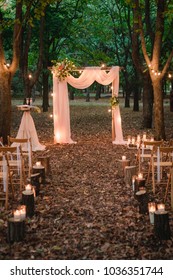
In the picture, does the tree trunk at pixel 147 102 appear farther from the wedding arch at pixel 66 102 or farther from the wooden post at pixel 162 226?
the wooden post at pixel 162 226

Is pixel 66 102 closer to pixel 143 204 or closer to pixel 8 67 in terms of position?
pixel 8 67

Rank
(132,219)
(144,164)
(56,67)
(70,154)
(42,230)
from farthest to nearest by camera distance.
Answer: (56,67) < (70,154) < (144,164) < (132,219) < (42,230)

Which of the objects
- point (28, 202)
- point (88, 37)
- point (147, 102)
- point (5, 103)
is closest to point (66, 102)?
point (5, 103)

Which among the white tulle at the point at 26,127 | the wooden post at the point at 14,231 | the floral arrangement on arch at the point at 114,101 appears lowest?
the wooden post at the point at 14,231

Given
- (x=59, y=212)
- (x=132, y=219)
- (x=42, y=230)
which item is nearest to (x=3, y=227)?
(x=42, y=230)

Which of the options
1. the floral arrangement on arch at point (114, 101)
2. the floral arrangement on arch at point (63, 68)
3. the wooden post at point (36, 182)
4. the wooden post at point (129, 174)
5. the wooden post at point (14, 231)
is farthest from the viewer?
the floral arrangement on arch at point (114, 101)

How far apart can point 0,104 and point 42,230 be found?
8.29 m

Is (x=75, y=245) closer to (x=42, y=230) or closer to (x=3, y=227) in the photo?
(x=42, y=230)

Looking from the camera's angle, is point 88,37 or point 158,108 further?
point 88,37

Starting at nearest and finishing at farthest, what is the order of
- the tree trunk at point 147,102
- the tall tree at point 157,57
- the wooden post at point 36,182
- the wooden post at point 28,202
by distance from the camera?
the wooden post at point 28,202 < the wooden post at point 36,182 < the tall tree at point 157,57 < the tree trunk at point 147,102

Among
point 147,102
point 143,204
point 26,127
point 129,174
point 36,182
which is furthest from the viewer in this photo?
point 147,102

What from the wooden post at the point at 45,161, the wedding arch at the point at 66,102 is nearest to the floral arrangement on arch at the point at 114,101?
the wedding arch at the point at 66,102

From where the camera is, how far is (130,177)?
9516 millimetres

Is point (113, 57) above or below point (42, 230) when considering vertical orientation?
above
